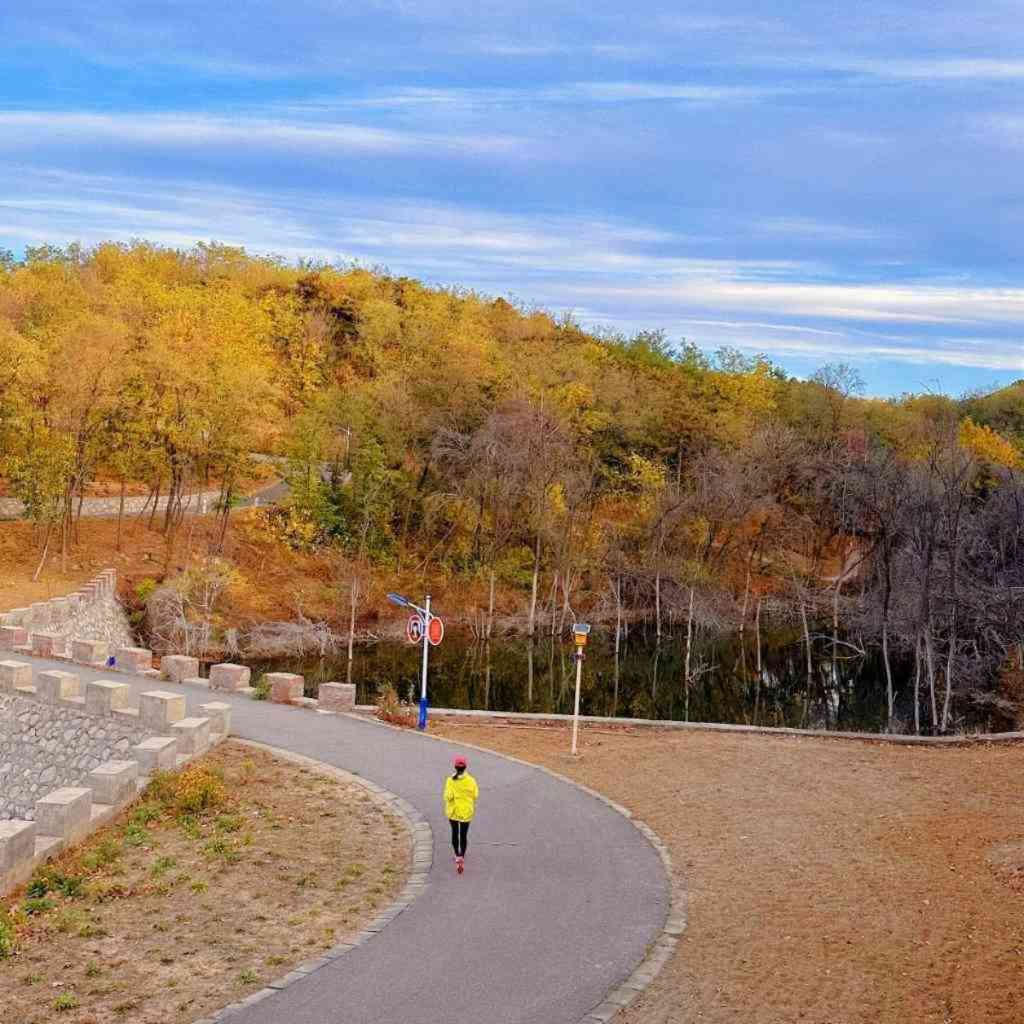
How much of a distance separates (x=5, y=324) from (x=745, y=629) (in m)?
33.8

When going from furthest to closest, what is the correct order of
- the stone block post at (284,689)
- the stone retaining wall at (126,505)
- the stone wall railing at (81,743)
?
the stone retaining wall at (126,505), the stone block post at (284,689), the stone wall railing at (81,743)

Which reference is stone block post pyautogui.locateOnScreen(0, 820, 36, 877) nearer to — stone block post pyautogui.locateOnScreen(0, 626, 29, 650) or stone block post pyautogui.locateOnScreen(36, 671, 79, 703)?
stone block post pyautogui.locateOnScreen(36, 671, 79, 703)

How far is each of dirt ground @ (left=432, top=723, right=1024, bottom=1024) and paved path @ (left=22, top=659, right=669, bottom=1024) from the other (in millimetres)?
575

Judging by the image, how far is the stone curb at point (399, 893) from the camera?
10.6m

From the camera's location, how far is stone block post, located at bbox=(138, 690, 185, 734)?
21078 millimetres

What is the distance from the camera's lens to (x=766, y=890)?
44.8ft

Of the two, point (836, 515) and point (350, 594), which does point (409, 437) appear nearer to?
point (350, 594)

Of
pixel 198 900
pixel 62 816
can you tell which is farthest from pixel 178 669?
pixel 198 900

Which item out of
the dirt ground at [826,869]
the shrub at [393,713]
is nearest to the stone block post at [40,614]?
the shrub at [393,713]

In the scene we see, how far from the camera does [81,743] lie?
74.1 ft

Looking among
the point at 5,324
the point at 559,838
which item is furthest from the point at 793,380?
the point at 559,838

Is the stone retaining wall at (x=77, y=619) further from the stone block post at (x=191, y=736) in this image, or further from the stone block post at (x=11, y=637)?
the stone block post at (x=191, y=736)

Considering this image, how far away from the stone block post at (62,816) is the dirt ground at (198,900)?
286 mm

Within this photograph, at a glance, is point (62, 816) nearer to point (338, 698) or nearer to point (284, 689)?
point (338, 698)
